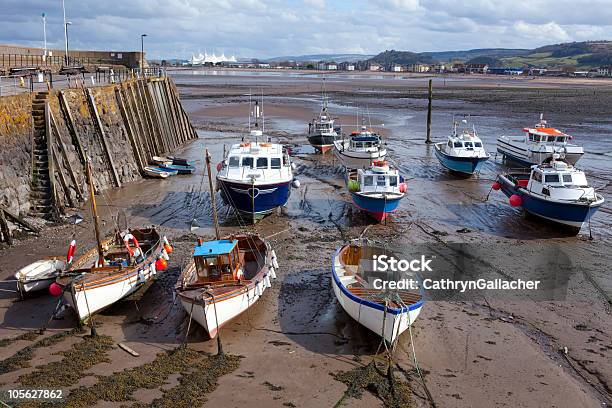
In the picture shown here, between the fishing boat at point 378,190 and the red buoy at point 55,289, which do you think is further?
the fishing boat at point 378,190

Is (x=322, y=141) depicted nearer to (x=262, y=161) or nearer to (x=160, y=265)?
(x=262, y=161)

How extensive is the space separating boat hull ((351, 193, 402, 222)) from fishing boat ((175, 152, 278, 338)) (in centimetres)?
725

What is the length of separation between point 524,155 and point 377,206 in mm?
14735

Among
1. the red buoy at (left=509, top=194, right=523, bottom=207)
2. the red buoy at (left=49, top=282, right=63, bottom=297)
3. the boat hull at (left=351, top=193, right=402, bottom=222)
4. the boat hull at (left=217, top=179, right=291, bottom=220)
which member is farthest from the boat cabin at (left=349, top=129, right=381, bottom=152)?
the red buoy at (left=49, top=282, right=63, bottom=297)

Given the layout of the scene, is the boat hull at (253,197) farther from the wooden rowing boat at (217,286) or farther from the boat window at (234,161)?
the wooden rowing boat at (217,286)

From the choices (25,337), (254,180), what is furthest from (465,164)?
(25,337)

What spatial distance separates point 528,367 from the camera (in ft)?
40.0

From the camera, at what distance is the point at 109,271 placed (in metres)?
14.9

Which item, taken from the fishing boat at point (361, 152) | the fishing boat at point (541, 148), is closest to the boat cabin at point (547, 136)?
the fishing boat at point (541, 148)

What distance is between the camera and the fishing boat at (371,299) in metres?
12.4

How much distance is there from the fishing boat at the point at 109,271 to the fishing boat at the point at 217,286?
1541mm

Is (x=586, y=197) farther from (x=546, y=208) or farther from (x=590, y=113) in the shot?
(x=590, y=113)

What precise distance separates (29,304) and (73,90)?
581 inches

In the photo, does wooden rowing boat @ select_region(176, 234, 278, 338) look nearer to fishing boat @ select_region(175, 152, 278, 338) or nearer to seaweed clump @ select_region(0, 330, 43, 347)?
fishing boat @ select_region(175, 152, 278, 338)
